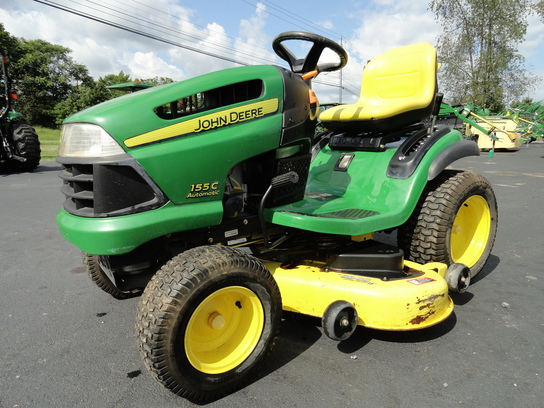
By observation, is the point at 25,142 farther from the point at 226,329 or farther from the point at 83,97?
the point at 83,97

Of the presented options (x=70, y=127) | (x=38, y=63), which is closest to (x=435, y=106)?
(x=70, y=127)

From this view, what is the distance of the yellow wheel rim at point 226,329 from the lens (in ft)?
5.89

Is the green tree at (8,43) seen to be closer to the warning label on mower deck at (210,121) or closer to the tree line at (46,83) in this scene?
the tree line at (46,83)

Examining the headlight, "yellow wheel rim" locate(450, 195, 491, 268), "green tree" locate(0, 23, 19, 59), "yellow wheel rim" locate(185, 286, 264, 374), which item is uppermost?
"green tree" locate(0, 23, 19, 59)

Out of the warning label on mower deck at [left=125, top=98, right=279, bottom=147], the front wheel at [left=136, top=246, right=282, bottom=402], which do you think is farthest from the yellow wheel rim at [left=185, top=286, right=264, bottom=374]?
the warning label on mower deck at [left=125, top=98, right=279, bottom=147]

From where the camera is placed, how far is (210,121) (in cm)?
182

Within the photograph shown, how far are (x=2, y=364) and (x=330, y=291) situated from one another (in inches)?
66.5

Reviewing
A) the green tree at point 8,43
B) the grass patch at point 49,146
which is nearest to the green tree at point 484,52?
the grass patch at point 49,146

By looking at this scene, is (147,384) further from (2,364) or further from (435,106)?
(435,106)

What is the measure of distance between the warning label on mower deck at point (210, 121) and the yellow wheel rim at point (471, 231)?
1894 millimetres

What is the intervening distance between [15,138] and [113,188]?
8406mm

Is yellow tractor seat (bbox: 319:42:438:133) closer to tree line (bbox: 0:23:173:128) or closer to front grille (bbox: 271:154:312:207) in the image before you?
front grille (bbox: 271:154:312:207)

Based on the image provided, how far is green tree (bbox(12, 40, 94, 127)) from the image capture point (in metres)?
36.7

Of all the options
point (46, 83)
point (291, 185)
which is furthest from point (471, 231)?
point (46, 83)
